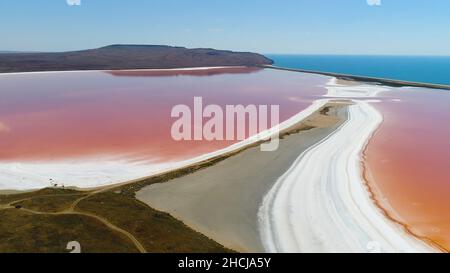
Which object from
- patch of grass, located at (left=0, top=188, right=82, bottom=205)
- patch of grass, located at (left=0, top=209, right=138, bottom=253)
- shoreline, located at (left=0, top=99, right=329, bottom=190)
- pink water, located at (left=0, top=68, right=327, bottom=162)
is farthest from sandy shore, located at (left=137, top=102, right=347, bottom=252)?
pink water, located at (left=0, top=68, right=327, bottom=162)

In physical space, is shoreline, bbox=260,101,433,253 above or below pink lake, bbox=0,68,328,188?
below

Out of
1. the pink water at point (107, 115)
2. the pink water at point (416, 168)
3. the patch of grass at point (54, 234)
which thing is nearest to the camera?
the patch of grass at point (54, 234)

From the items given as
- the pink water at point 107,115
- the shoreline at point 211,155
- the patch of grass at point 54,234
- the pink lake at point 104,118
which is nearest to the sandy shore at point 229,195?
the shoreline at point 211,155

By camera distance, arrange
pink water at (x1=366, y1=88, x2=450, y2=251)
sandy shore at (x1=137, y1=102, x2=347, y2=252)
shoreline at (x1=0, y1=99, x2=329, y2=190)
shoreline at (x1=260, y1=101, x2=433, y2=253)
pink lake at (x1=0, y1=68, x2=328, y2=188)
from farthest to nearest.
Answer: pink lake at (x1=0, y1=68, x2=328, y2=188) → shoreline at (x1=0, y1=99, x2=329, y2=190) → pink water at (x1=366, y1=88, x2=450, y2=251) → sandy shore at (x1=137, y1=102, x2=347, y2=252) → shoreline at (x1=260, y1=101, x2=433, y2=253)

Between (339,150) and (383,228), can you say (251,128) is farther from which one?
(383,228)

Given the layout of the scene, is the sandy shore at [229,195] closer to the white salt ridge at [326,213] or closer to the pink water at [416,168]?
the white salt ridge at [326,213]

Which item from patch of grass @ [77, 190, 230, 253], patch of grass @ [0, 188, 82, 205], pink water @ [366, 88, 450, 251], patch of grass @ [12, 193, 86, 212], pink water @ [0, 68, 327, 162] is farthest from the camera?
pink water @ [0, 68, 327, 162]

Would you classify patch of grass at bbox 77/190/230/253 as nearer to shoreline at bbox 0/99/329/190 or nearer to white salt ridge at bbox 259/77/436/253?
shoreline at bbox 0/99/329/190
